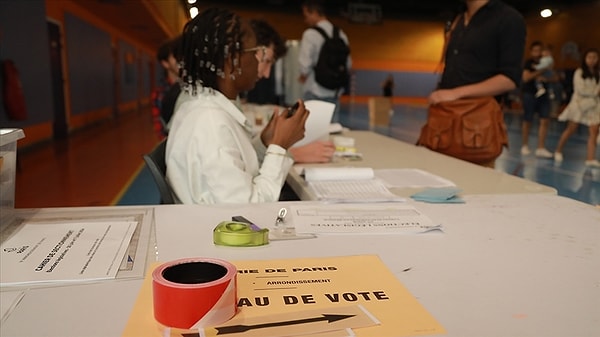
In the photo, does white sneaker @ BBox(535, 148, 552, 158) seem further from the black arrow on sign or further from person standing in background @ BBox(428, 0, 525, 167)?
the black arrow on sign

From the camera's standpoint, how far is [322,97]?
3771 millimetres

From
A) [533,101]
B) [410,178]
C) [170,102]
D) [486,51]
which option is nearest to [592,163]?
[533,101]

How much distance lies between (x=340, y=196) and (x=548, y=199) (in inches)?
21.1

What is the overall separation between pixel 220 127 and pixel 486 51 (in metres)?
1.32

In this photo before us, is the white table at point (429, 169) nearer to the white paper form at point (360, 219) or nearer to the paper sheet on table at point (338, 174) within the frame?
the paper sheet on table at point (338, 174)

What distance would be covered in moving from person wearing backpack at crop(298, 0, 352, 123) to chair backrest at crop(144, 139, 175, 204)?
7.91ft

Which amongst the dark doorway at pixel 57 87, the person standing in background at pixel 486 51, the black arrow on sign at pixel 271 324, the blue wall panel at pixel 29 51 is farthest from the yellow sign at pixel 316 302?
the dark doorway at pixel 57 87

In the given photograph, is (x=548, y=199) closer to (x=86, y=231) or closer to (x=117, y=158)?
(x=86, y=231)

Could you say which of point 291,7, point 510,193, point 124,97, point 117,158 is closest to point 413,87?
point 291,7

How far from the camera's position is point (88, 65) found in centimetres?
893

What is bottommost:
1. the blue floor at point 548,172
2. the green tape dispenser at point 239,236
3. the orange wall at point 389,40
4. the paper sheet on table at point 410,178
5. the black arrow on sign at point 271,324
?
the blue floor at point 548,172

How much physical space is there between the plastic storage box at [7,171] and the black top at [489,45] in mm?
1747

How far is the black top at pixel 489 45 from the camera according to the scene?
6.44 ft

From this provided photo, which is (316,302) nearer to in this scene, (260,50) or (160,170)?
(160,170)
